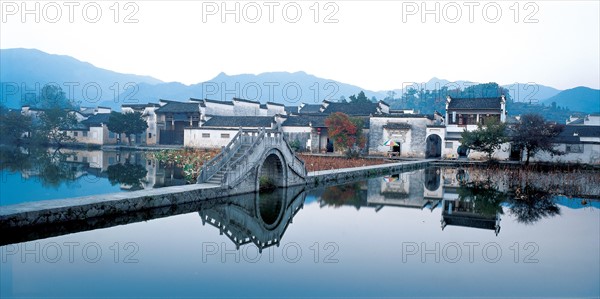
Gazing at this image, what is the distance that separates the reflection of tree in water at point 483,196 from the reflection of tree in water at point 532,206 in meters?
0.55

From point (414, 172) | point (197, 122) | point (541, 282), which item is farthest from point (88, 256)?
point (197, 122)

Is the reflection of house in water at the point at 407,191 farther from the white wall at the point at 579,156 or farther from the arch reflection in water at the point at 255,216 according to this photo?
the white wall at the point at 579,156

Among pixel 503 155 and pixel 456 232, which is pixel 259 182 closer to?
pixel 456 232

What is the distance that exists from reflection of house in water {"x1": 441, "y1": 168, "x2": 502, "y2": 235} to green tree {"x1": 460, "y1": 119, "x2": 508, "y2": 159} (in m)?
11.9

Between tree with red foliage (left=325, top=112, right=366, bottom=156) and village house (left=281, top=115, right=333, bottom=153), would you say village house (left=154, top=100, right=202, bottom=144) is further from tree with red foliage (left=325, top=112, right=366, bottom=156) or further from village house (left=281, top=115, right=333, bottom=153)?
tree with red foliage (left=325, top=112, right=366, bottom=156)

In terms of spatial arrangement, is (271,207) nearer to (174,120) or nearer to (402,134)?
(402,134)

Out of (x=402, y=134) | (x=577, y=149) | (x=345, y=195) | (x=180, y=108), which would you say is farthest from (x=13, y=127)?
(x=577, y=149)

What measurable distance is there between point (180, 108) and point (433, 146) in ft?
83.9

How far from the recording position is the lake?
26.1 feet

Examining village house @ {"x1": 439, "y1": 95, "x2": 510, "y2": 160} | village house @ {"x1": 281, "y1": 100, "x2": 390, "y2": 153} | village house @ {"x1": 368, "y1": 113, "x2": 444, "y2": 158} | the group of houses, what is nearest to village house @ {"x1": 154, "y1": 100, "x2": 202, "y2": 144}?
the group of houses

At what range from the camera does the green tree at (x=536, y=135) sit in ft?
103

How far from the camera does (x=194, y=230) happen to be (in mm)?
11727

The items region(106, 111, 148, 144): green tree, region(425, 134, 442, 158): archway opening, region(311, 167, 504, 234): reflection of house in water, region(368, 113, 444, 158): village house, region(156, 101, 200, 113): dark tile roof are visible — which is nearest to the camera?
region(311, 167, 504, 234): reflection of house in water

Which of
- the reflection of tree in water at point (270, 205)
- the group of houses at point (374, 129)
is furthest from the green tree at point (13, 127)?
the reflection of tree in water at point (270, 205)
